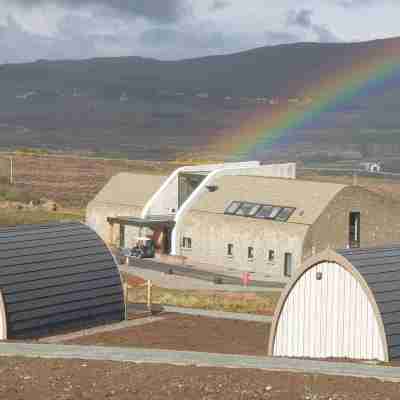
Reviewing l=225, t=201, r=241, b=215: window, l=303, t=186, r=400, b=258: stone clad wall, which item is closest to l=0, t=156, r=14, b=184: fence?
l=225, t=201, r=241, b=215: window

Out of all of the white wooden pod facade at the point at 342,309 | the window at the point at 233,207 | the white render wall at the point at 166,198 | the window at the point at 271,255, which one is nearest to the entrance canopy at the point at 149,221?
the white render wall at the point at 166,198

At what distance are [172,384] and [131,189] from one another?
47.2 m

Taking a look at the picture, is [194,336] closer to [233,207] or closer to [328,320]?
[328,320]

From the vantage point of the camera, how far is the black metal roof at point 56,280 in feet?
78.8

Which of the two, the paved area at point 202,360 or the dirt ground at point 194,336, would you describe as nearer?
the paved area at point 202,360

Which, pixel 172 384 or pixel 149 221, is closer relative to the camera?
pixel 172 384

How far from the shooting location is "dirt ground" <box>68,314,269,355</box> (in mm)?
23125

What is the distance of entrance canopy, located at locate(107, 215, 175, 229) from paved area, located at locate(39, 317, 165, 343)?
92.2 ft

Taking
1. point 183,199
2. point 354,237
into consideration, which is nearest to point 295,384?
point 354,237

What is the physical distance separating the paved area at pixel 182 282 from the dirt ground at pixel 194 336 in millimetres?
15532

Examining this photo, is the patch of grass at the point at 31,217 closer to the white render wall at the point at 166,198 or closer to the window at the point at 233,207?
the white render wall at the point at 166,198

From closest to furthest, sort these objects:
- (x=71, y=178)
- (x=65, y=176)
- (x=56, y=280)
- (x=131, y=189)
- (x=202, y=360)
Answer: (x=202, y=360)
(x=56, y=280)
(x=131, y=189)
(x=71, y=178)
(x=65, y=176)

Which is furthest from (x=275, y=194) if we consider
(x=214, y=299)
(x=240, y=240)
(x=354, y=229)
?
(x=214, y=299)

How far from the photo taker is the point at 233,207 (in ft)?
178
